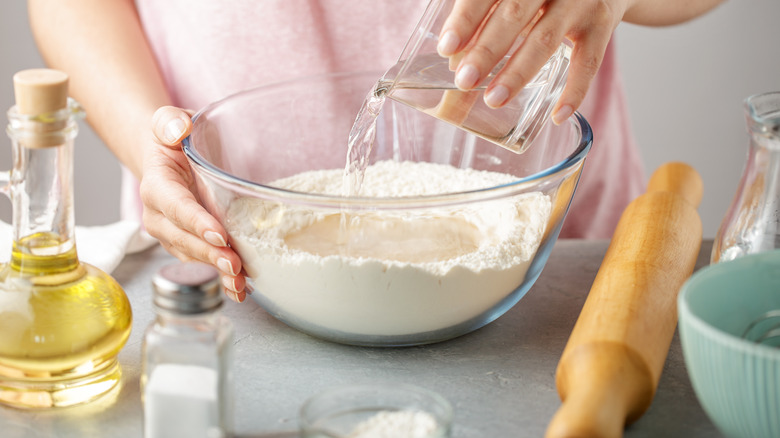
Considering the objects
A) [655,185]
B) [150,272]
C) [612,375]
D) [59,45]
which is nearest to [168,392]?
[612,375]

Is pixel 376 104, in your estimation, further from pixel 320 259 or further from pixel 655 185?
pixel 655 185

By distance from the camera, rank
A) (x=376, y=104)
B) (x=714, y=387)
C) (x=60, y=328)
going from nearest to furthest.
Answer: (x=714, y=387) < (x=60, y=328) < (x=376, y=104)

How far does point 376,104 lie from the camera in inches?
37.9

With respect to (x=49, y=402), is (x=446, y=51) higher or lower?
higher

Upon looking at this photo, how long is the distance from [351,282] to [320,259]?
40 millimetres

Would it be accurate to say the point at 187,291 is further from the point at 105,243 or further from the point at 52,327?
the point at 105,243

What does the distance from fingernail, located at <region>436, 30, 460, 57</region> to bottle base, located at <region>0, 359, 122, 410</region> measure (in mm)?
450

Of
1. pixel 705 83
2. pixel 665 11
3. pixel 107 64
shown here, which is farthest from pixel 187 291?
pixel 705 83

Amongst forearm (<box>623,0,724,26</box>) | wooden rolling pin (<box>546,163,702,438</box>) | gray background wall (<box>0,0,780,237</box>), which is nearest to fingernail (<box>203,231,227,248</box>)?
wooden rolling pin (<box>546,163,702,438</box>)

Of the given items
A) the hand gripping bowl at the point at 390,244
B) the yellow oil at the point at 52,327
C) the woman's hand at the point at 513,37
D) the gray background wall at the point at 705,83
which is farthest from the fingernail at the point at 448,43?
the gray background wall at the point at 705,83

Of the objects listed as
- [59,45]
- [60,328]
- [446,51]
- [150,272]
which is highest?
[446,51]

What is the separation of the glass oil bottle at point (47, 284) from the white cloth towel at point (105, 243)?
0.28 meters

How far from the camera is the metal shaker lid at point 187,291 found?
0.64 meters

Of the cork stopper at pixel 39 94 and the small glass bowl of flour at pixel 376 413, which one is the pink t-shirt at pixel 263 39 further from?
→ the small glass bowl of flour at pixel 376 413
